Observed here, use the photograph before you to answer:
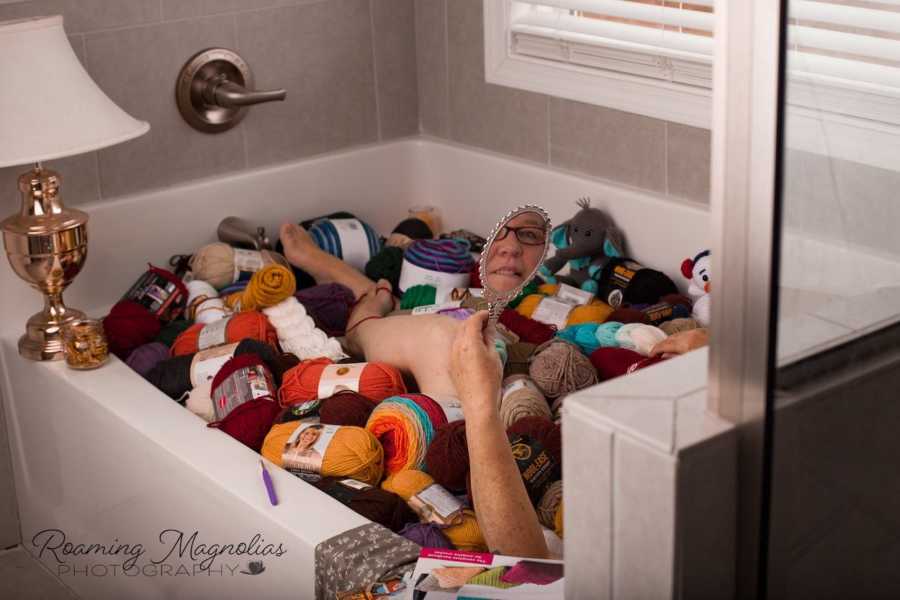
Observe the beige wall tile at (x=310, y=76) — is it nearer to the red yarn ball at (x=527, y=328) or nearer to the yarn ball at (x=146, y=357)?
the yarn ball at (x=146, y=357)

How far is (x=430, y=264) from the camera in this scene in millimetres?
2367

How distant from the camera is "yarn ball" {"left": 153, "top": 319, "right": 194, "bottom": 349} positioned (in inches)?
88.0

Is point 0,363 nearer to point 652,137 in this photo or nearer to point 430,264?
point 430,264

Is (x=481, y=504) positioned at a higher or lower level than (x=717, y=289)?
lower

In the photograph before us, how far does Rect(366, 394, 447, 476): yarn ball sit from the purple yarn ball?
0.59ft

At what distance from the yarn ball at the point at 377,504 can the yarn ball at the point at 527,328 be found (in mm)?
566

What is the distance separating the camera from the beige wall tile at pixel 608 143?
2326 mm

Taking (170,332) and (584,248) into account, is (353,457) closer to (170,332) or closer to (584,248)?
(170,332)

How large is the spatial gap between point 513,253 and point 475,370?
43 cm

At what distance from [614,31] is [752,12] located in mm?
1546

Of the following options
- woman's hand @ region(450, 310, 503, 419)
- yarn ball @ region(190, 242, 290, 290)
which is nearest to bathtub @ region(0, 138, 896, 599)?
yarn ball @ region(190, 242, 290, 290)

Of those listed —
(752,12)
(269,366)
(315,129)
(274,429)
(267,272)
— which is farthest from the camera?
(315,129)

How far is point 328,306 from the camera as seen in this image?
232cm

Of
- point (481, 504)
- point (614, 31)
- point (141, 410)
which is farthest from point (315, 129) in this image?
point (481, 504)
